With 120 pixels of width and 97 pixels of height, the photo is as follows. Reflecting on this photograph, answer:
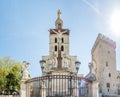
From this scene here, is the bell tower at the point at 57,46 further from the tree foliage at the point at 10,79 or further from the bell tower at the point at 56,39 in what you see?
the tree foliage at the point at 10,79

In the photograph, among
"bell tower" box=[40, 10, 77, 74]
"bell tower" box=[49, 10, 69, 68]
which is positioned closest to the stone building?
"bell tower" box=[40, 10, 77, 74]

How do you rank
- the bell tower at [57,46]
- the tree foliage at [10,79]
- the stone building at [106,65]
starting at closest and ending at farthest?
the tree foliage at [10,79] → the stone building at [106,65] → the bell tower at [57,46]

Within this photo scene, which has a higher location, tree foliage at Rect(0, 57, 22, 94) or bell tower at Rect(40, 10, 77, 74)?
bell tower at Rect(40, 10, 77, 74)

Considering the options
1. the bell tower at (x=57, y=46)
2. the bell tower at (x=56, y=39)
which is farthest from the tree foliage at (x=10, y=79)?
the bell tower at (x=56, y=39)

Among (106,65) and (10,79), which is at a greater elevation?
(106,65)

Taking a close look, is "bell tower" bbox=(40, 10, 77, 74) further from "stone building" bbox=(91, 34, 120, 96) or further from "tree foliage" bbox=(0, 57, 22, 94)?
"tree foliage" bbox=(0, 57, 22, 94)

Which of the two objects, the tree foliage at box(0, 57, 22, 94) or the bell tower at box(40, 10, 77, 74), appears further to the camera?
the bell tower at box(40, 10, 77, 74)

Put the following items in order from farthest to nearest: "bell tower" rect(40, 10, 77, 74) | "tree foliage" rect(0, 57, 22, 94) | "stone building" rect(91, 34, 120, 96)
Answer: "bell tower" rect(40, 10, 77, 74), "stone building" rect(91, 34, 120, 96), "tree foliage" rect(0, 57, 22, 94)

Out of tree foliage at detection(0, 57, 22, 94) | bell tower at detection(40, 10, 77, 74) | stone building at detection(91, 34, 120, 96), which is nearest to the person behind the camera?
tree foliage at detection(0, 57, 22, 94)

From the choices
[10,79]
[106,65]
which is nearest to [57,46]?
[106,65]

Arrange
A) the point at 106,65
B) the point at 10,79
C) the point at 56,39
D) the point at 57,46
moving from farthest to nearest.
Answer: the point at 56,39 → the point at 57,46 → the point at 106,65 → the point at 10,79

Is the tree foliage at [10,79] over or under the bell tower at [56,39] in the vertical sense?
under

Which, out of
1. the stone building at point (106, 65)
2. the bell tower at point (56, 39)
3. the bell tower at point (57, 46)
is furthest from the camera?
the bell tower at point (56, 39)

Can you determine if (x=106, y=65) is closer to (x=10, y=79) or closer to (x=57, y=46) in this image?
(x=57, y=46)
